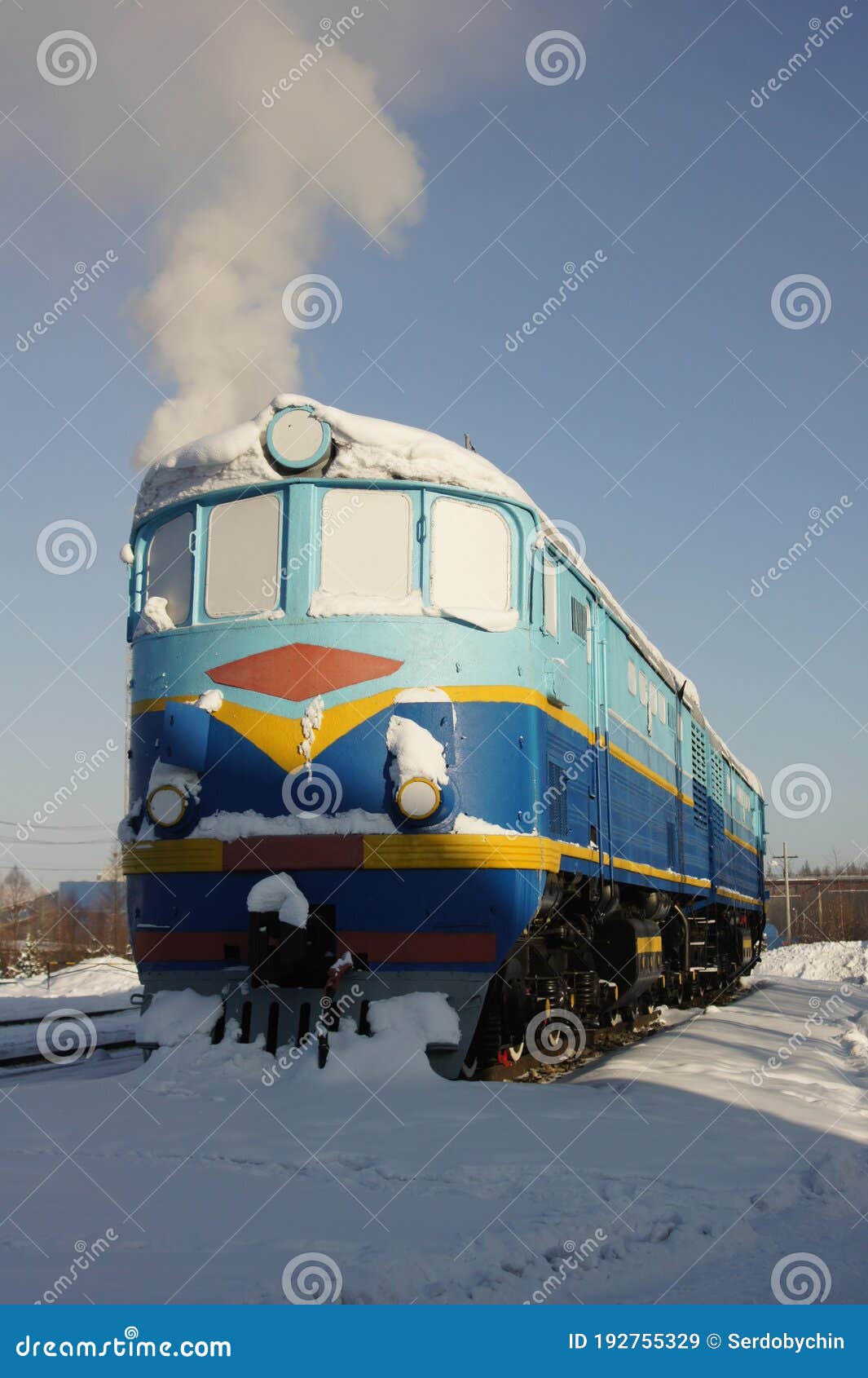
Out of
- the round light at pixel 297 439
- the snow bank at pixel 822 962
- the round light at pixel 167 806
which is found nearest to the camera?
the round light at pixel 167 806

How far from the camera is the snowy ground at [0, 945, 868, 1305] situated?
417 cm

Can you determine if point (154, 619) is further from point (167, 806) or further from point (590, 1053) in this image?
point (590, 1053)

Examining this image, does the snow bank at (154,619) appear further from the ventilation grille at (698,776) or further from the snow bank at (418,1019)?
the ventilation grille at (698,776)

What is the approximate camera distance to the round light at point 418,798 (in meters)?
7.41

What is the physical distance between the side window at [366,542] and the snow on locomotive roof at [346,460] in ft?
0.52

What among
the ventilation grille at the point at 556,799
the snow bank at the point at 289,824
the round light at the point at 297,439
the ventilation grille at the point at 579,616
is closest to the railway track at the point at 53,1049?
the snow bank at the point at 289,824

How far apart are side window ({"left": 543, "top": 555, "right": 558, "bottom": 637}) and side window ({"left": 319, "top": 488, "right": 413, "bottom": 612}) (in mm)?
1091

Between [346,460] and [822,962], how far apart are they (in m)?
30.4

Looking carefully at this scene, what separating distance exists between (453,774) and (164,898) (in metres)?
2.15

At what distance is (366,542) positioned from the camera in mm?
8047

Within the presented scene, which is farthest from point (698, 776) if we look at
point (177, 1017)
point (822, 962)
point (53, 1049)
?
point (822, 962)

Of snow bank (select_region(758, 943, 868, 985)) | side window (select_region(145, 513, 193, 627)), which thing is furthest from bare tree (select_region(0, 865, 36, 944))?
side window (select_region(145, 513, 193, 627))

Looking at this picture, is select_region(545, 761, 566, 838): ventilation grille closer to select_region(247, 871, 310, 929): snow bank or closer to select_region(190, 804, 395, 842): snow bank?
select_region(190, 804, 395, 842): snow bank

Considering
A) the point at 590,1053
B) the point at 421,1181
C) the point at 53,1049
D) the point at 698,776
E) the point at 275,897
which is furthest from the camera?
the point at 698,776
